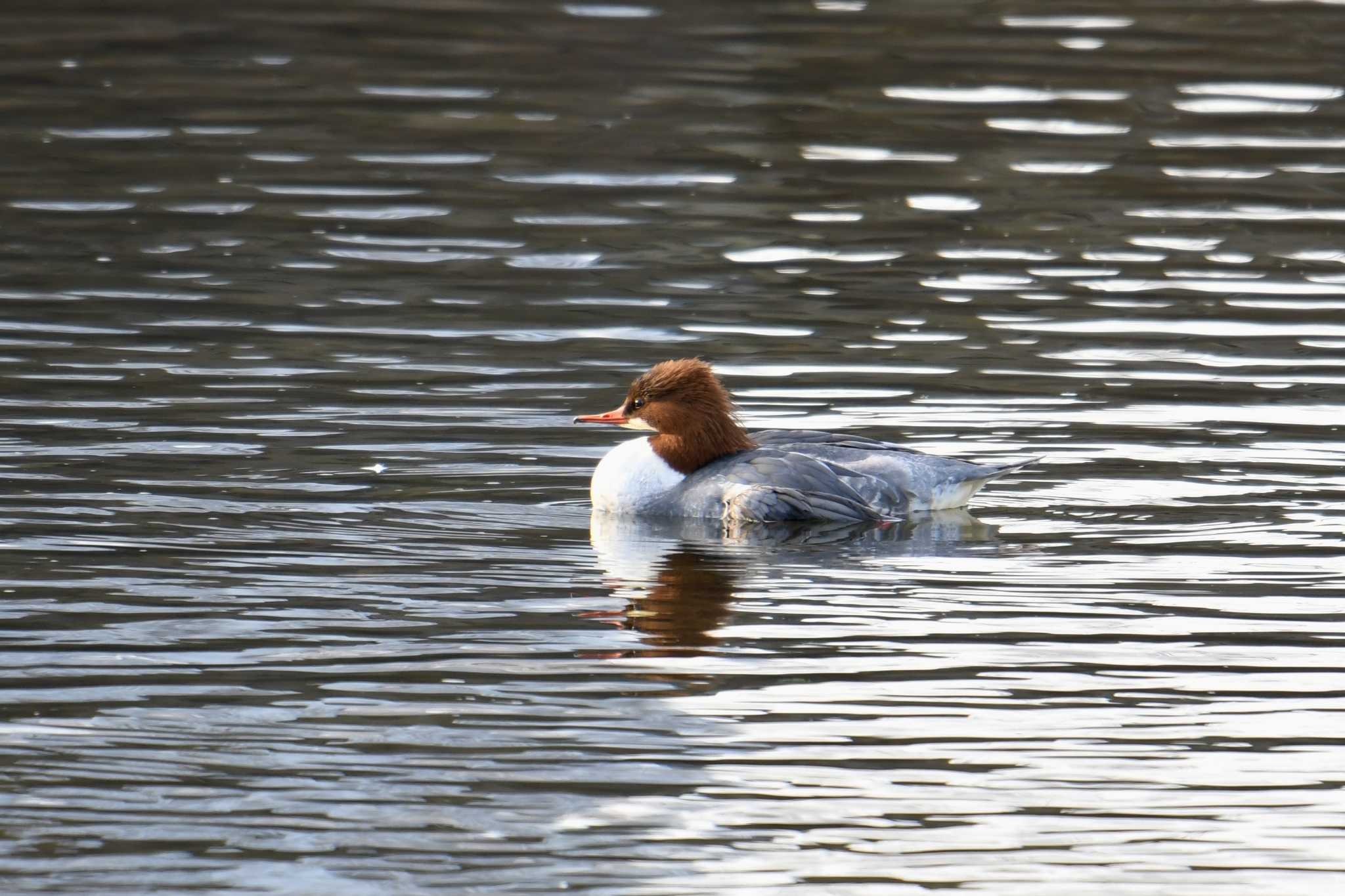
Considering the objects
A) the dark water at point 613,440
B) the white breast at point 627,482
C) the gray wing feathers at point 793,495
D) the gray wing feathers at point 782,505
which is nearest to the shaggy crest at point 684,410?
the white breast at point 627,482

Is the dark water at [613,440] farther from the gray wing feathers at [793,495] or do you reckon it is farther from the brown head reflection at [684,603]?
the gray wing feathers at [793,495]

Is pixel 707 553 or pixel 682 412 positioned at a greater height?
pixel 682 412

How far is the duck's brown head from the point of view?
1059cm

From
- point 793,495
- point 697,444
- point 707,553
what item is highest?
point 697,444

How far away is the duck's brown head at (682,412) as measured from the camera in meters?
10.6

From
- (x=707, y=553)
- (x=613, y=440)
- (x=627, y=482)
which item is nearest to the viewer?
(x=707, y=553)

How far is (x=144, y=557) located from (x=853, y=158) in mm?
10697

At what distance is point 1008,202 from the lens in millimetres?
17266

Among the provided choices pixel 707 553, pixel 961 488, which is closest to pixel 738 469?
pixel 707 553

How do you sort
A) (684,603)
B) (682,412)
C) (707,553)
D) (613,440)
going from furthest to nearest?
(613,440)
(682,412)
(707,553)
(684,603)

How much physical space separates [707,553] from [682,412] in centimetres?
99

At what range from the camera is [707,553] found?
9.87m

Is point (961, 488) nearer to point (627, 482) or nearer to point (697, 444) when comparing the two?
point (697, 444)

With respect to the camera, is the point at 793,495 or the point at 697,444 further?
the point at 697,444
